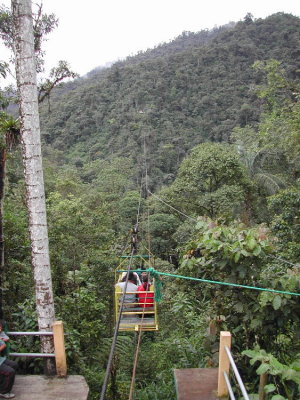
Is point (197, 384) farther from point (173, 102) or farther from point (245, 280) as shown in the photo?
point (173, 102)

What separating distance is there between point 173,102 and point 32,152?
38.3 m

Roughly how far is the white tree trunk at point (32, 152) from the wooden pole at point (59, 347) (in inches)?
8.4

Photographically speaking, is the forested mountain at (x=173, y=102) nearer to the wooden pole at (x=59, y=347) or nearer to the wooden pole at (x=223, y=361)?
the wooden pole at (x=59, y=347)

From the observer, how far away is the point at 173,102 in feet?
131

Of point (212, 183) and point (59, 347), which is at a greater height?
point (212, 183)

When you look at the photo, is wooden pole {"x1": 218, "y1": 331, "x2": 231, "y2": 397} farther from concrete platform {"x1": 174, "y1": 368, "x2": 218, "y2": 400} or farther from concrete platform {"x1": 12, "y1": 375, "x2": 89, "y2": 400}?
concrete platform {"x1": 12, "y1": 375, "x2": 89, "y2": 400}

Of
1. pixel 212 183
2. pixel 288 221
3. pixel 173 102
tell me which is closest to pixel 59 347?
pixel 288 221

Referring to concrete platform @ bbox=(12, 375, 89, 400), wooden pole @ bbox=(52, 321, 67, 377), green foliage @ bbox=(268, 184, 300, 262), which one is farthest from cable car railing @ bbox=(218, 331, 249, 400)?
green foliage @ bbox=(268, 184, 300, 262)

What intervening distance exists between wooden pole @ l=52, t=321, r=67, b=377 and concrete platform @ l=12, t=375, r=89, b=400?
0.09m

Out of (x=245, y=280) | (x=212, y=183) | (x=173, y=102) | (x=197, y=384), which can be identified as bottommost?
(x=197, y=384)

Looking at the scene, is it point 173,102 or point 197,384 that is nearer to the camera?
point 197,384

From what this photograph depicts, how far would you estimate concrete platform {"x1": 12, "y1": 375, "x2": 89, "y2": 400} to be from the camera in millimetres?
2912

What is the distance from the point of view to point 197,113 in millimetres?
37938

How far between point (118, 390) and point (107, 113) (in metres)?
38.6
